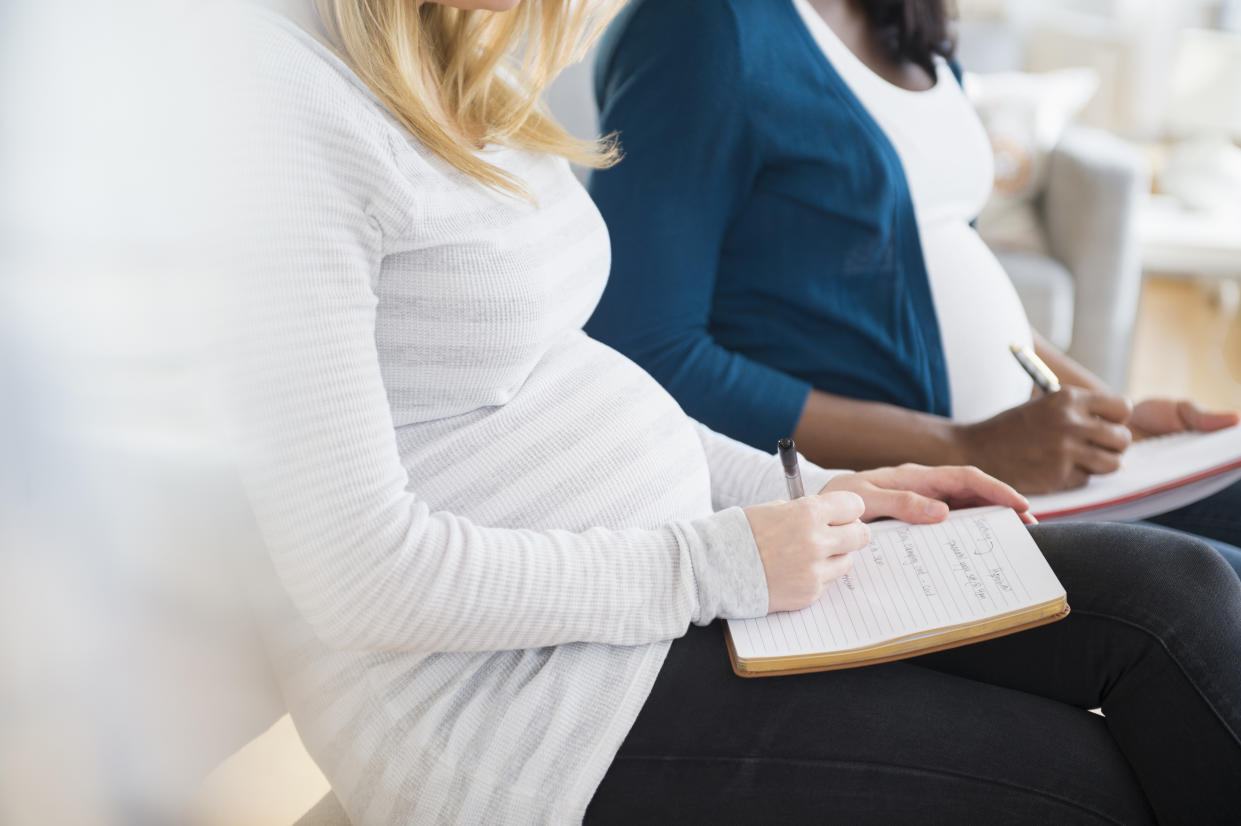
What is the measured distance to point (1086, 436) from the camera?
3.37 ft

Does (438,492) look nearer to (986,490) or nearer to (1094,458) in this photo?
(986,490)

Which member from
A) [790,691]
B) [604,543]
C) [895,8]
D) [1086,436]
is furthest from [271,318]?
[895,8]

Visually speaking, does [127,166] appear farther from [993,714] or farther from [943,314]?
[943,314]

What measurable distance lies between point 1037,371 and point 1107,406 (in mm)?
77

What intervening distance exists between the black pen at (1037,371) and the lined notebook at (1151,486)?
0.35 ft

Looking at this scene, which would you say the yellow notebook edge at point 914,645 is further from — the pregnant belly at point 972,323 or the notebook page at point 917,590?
the pregnant belly at point 972,323

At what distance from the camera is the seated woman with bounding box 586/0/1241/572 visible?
1.06 meters

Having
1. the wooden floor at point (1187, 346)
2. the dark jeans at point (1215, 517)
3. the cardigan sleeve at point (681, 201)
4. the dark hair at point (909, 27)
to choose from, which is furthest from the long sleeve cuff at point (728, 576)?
the wooden floor at point (1187, 346)

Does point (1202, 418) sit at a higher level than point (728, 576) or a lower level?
lower

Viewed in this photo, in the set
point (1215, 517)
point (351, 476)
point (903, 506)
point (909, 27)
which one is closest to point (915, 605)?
point (903, 506)

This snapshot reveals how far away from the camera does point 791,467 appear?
80 cm

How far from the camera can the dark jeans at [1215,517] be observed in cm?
114

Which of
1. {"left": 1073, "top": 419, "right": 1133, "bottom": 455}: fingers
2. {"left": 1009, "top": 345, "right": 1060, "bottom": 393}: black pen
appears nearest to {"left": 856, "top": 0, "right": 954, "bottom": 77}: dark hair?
{"left": 1009, "top": 345, "right": 1060, "bottom": 393}: black pen

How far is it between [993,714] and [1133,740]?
95 mm
